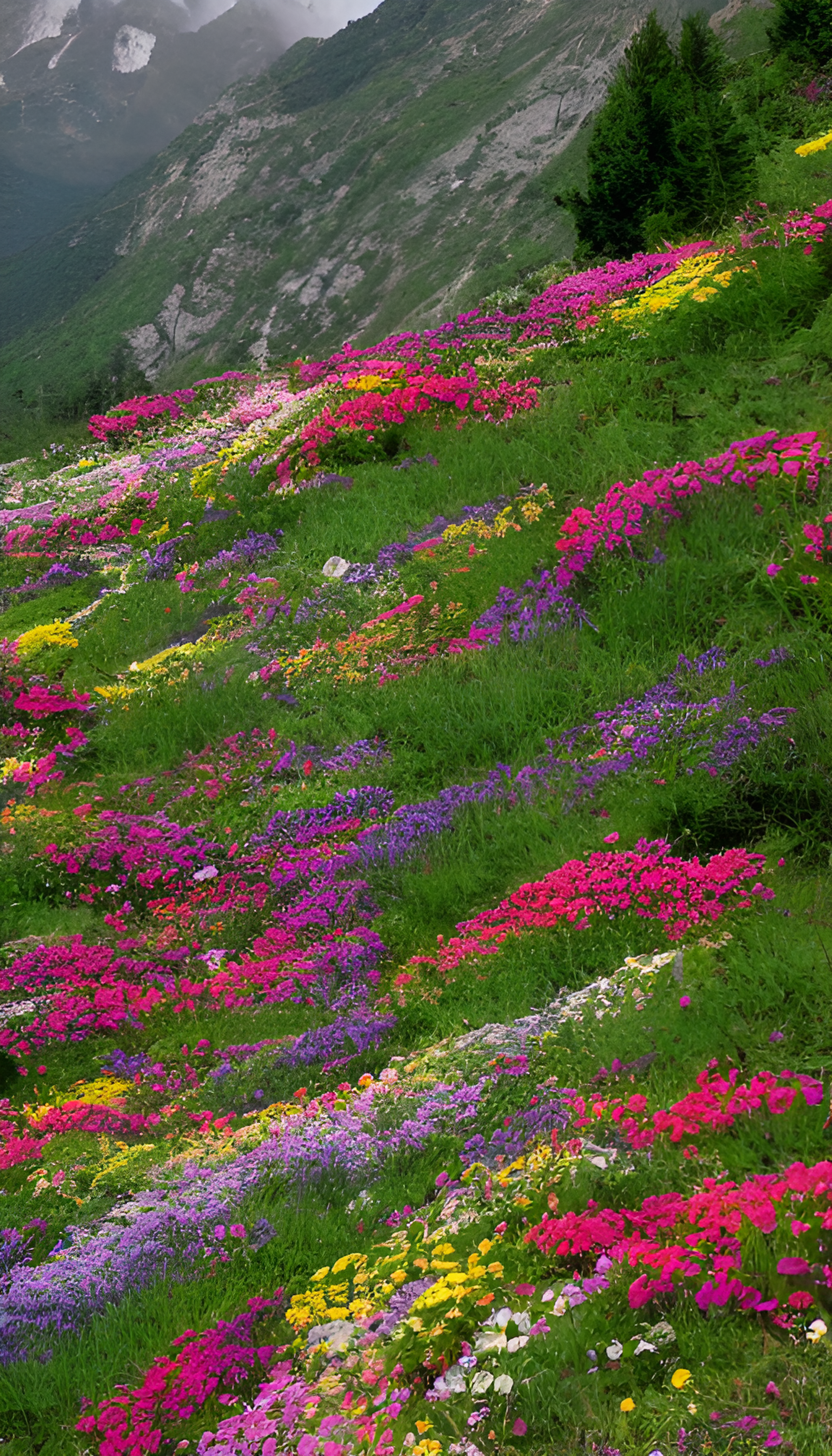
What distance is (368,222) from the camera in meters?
157

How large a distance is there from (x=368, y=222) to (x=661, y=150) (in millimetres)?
156812

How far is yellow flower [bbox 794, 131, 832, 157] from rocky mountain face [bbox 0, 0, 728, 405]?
100370 mm

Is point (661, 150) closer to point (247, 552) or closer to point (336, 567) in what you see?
point (247, 552)

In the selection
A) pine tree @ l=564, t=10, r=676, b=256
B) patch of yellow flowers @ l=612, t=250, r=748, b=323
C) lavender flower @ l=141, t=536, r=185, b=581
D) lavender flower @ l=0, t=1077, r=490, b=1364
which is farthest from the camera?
pine tree @ l=564, t=10, r=676, b=256

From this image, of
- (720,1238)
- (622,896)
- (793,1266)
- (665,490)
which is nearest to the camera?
(793,1266)

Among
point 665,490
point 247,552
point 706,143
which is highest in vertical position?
point 706,143

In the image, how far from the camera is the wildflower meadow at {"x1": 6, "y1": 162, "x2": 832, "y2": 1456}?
106 inches

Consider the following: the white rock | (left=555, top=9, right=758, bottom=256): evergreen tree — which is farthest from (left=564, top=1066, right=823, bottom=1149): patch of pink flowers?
(left=555, top=9, right=758, bottom=256): evergreen tree

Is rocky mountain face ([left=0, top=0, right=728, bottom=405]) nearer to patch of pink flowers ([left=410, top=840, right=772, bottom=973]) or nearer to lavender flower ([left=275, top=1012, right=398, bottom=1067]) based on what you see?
patch of pink flowers ([left=410, top=840, right=772, bottom=973])

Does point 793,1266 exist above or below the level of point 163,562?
below

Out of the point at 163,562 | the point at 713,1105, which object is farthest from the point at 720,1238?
the point at 163,562

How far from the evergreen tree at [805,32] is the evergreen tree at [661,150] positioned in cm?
256

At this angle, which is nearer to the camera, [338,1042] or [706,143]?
[338,1042]

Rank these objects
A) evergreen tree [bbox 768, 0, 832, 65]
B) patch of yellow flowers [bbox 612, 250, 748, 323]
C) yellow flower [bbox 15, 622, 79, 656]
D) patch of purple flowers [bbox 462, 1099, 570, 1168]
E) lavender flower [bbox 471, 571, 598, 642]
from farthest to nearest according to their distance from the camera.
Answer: evergreen tree [bbox 768, 0, 832, 65], yellow flower [bbox 15, 622, 79, 656], patch of yellow flowers [bbox 612, 250, 748, 323], lavender flower [bbox 471, 571, 598, 642], patch of purple flowers [bbox 462, 1099, 570, 1168]
